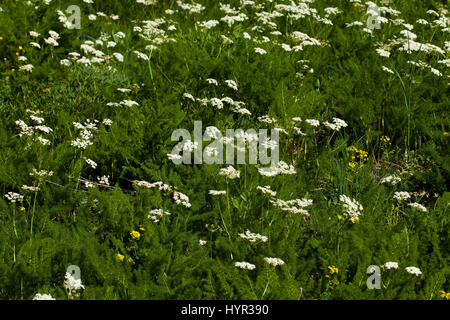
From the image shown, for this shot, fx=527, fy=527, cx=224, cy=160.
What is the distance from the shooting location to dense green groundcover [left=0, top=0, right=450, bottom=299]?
2.85m

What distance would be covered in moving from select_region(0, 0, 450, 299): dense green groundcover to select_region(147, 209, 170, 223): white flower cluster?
19 millimetres

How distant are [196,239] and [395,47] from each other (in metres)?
4.22

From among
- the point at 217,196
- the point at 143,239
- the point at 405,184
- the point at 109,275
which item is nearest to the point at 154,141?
the point at 217,196

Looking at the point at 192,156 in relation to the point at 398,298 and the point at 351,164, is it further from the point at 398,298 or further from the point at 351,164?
the point at 398,298

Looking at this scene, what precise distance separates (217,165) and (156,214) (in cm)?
72

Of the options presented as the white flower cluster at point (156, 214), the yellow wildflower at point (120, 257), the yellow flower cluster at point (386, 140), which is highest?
the white flower cluster at point (156, 214)

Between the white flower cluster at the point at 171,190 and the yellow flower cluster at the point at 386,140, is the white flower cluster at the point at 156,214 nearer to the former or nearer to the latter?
the white flower cluster at the point at 171,190

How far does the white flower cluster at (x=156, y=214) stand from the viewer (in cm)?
309

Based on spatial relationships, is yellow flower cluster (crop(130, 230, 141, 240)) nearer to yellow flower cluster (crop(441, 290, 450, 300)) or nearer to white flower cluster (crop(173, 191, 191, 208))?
white flower cluster (crop(173, 191, 191, 208))

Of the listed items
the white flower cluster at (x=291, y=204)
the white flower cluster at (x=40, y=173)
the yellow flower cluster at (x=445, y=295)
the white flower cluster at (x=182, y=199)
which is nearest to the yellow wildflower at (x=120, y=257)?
the white flower cluster at (x=182, y=199)

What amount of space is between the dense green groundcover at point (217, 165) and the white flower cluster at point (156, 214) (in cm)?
2

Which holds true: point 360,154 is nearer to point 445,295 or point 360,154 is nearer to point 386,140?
point 386,140

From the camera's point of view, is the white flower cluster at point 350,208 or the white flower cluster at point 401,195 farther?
the white flower cluster at point 401,195

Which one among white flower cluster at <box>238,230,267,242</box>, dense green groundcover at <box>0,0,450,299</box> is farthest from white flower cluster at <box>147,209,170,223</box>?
white flower cluster at <box>238,230,267,242</box>
